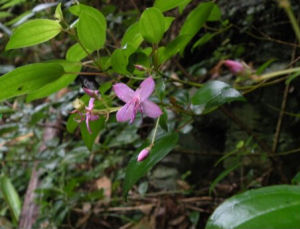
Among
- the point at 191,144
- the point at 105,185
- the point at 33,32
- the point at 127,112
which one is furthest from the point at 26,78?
the point at 105,185

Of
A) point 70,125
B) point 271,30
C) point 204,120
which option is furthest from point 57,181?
point 271,30

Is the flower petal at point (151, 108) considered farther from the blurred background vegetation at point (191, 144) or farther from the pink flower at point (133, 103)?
the blurred background vegetation at point (191, 144)

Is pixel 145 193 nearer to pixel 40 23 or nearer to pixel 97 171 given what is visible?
pixel 97 171

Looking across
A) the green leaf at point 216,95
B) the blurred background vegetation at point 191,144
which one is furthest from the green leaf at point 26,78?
the blurred background vegetation at point 191,144

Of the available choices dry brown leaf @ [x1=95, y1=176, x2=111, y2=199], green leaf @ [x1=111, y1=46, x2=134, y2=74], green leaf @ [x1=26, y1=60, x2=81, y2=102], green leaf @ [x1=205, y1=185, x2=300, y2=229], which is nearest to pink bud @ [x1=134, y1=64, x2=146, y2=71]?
green leaf @ [x1=111, y1=46, x2=134, y2=74]

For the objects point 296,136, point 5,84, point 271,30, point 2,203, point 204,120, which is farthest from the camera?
point 2,203

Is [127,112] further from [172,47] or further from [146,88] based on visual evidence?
[172,47]
